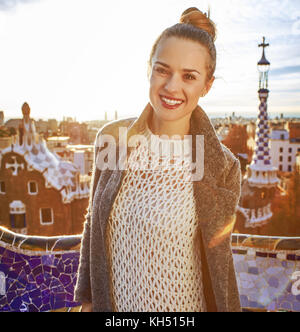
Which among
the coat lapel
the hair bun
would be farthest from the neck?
the hair bun

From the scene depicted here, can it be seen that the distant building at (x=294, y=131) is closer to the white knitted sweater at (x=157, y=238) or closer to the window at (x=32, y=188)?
the window at (x=32, y=188)

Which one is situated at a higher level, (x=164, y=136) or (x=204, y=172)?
(x=164, y=136)

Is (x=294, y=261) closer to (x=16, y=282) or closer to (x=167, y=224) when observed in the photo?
(x=167, y=224)

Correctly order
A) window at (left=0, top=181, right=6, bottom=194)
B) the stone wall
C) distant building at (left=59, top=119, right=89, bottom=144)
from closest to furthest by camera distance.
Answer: the stone wall → window at (left=0, top=181, right=6, bottom=194) → distant building at (left=59, top=119, right=89, bottom=144)

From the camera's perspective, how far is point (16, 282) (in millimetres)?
2729

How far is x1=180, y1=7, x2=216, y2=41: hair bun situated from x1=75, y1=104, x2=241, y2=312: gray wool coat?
0.44 m

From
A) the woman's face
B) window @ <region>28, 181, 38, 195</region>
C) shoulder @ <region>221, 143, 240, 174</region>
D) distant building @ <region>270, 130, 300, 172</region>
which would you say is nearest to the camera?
the woman's face

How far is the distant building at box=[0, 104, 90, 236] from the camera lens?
1383 centimetres

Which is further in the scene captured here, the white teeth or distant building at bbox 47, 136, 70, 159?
distant building at bbox 47, 136, 70, 159

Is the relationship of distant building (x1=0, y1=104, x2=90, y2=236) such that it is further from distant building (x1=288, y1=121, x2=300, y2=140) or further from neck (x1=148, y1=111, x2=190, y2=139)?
distant building (x1=288, y1=121, x2=300, y2=140)

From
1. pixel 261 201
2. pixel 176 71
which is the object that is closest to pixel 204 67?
pixel 176 71

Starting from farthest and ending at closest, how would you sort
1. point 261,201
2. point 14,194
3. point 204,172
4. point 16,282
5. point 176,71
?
1. point 261,201
2. point 14,194
3. point 16,282
4. point 204,172
5. point 176,71

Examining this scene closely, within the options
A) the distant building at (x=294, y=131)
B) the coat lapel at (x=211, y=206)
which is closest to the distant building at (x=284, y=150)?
the distant building at (x=294, y=131)

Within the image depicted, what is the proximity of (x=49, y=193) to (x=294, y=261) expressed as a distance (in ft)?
41.8
